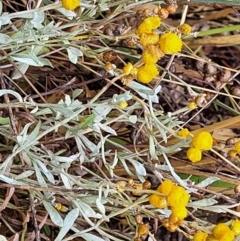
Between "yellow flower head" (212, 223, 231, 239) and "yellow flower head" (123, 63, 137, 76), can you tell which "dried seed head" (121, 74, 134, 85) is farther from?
"yellow flower head" (212, 223, 231, 239)

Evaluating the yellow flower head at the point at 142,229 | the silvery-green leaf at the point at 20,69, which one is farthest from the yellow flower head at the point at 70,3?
the yellow flower head at the point at 142,229

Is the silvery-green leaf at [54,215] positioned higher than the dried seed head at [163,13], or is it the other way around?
the dried seed head at [163,13]

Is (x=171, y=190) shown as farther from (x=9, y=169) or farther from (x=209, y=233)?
(x=9, y=169)

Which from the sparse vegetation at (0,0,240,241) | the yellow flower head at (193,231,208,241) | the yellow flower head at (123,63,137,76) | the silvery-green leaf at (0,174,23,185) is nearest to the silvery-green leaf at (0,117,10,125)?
the sparse vegetation at (0,0,240,241)

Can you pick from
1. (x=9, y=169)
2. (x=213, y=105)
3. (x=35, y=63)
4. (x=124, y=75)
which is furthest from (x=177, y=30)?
(x=213, y=105)

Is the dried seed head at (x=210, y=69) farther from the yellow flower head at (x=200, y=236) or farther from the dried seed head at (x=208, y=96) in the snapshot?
the yellow flower head at (x=200, y=236)

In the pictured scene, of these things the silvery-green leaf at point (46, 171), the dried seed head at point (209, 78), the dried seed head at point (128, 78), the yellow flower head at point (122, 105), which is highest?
the dried seed head at point (128, 78)

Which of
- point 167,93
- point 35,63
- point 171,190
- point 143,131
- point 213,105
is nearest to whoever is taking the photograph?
point 171,190
